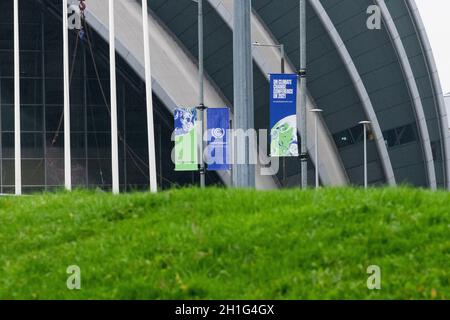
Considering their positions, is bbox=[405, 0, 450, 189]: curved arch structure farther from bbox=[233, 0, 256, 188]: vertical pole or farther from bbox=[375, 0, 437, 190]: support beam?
bbox=[233, 0, 256, 188]: vertical pole

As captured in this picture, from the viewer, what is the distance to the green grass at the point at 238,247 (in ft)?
28.4

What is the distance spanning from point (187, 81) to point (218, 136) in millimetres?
23053

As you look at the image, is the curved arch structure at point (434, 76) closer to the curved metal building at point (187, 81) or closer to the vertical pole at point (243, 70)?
the curved metal building at point (187, 81)

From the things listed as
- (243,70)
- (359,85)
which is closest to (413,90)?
(359,85)

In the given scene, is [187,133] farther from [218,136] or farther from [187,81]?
[187,81]

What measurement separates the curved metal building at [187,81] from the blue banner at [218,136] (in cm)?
1941

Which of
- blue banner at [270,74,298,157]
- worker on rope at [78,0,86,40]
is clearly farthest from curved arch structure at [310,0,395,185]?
blue banner at [270,74,298,157]

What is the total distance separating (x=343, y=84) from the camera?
185 ft

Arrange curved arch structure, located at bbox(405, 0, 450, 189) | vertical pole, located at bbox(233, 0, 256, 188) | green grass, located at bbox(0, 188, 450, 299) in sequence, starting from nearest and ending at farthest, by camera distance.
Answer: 1. green grass, located at bbox(0, 188, 450, 299)
2. vertical pole, located at bbox(233, 0, 256, 188)
3. curved arch structure, located at bbox(405, 0, 450, 189)

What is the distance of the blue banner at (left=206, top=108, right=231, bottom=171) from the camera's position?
110ft

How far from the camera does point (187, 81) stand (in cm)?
5616

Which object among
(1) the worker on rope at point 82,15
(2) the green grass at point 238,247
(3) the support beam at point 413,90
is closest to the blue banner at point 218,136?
(1) the worker on rope at point 82,15

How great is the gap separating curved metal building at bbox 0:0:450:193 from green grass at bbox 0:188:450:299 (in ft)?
145

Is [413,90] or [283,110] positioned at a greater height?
[413,90]
